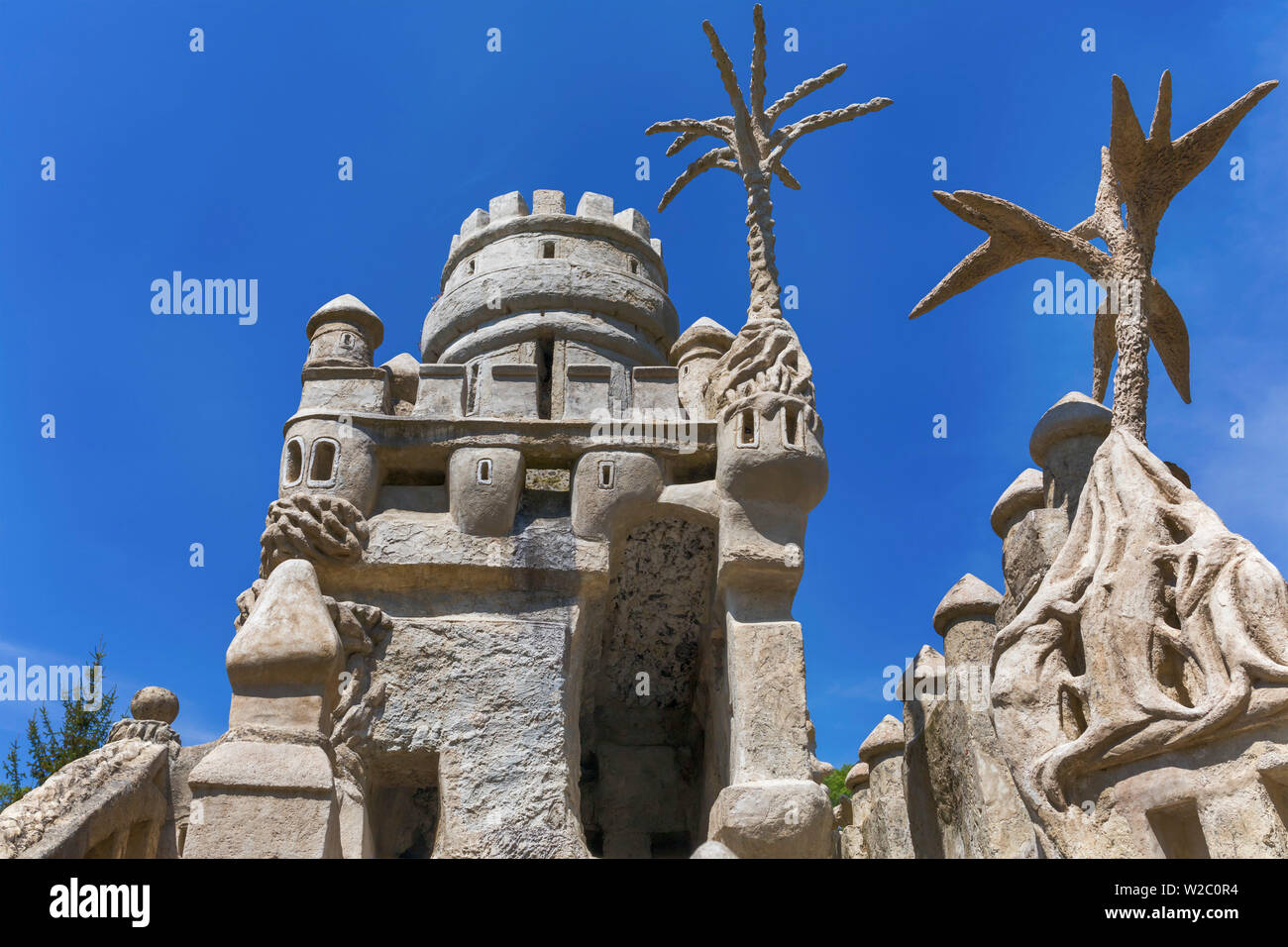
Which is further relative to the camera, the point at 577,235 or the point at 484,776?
the point at 577,235

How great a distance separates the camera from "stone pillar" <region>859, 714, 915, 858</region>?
11.4 m

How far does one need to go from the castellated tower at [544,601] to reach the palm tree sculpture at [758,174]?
0.16 metres

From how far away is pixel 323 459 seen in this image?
9570 mm

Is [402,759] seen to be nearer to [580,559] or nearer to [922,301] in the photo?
[580,559]

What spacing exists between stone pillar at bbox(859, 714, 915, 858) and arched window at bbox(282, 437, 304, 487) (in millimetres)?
5965

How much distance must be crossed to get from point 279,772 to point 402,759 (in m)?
2.40

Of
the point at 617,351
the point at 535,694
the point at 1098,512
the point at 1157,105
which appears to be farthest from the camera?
the point at 617,351

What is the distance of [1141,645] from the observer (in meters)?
6.57

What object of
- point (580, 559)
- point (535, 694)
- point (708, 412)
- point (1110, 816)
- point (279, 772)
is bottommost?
point (1110, 816)

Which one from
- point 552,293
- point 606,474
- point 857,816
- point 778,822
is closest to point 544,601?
point 606,474

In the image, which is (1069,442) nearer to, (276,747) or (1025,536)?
(1025,536)

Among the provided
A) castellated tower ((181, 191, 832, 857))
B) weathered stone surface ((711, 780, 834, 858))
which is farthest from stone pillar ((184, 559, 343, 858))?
weathered stone surface ((711, 780, 834, 858))

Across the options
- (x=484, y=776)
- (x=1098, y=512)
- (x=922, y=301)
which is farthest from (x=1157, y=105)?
(x=484, y=776)

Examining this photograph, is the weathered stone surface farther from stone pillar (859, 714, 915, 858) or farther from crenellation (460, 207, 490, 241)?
crenellation (460, 207, 490, 241)
